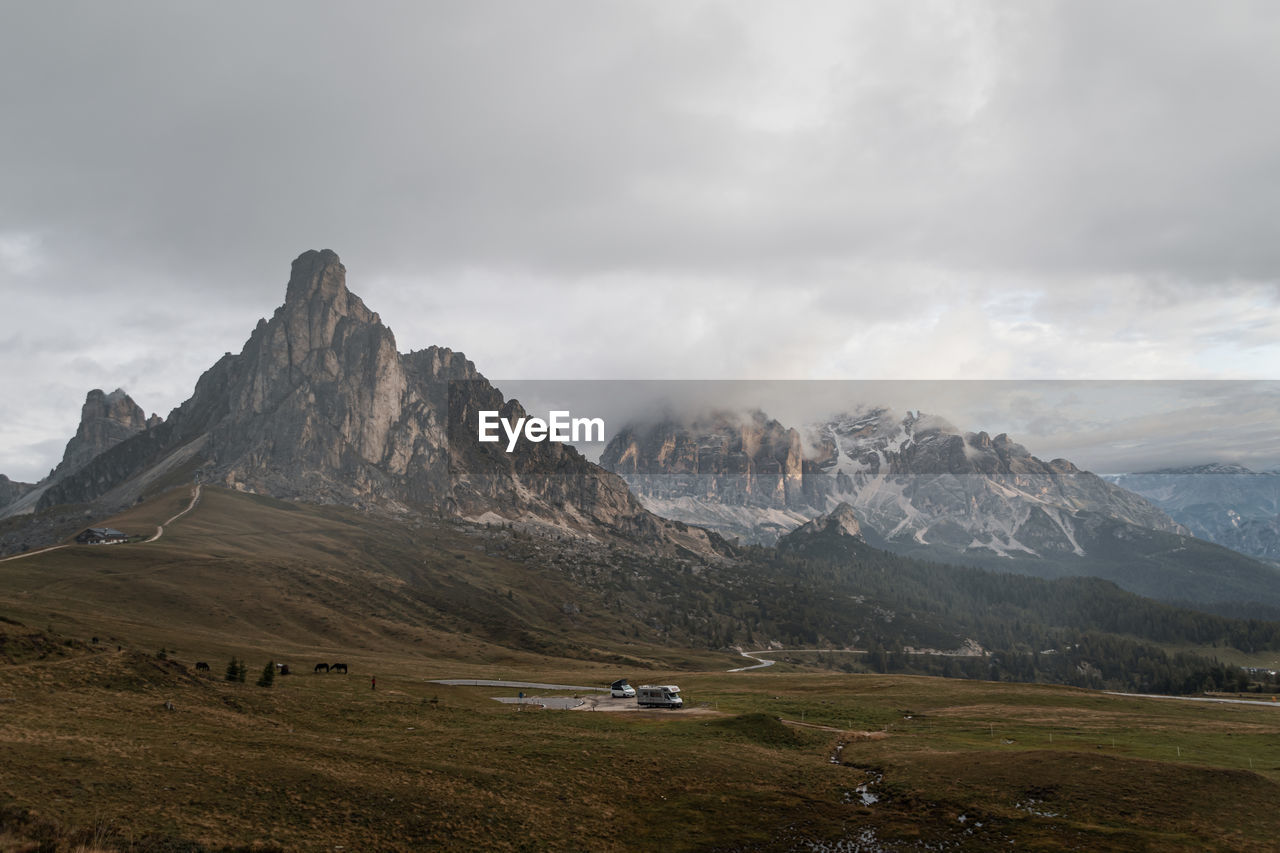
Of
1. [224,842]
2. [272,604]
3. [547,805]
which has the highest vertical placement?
[224,842]

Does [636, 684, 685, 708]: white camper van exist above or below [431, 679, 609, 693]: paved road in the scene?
above

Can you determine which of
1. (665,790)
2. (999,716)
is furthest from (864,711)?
(665,790)

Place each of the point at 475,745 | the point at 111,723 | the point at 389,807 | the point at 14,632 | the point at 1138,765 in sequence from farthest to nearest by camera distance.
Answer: the point at 14,632, the point at 475,745, the point at 1138,765, the point at 111,723, the point at 389,807

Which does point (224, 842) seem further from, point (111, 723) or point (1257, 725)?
point (1257, 725)

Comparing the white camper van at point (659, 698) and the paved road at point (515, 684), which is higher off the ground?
the white camper van at point (659, 698)

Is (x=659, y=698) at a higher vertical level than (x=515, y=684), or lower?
higher

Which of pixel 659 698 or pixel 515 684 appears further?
pixel 515 684

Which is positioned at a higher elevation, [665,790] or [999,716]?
[665,790]

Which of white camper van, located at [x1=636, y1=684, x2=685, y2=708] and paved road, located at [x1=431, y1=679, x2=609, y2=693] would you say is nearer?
white camper van, located at [x1=636, y1=684, x2=685, y2=708]

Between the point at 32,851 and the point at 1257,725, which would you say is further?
the point at 1257,725

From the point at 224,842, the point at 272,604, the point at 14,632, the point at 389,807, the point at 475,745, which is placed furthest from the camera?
the point at 272,604

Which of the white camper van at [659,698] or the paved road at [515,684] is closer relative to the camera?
the white camper van at [659,698]
